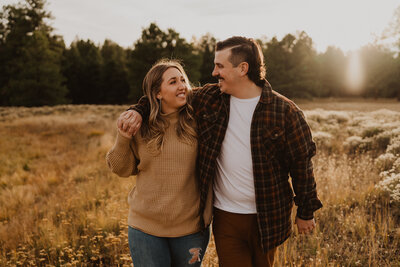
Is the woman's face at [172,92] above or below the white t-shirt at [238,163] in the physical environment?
above

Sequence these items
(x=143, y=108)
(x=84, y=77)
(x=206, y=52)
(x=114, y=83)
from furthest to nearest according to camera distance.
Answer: (x=84, y=77) → (x=206, y=52) → (x=114, y=83) → (x=143, y=108)

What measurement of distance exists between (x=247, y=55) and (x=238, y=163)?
3.30ft

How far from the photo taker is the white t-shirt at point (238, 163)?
262 cm

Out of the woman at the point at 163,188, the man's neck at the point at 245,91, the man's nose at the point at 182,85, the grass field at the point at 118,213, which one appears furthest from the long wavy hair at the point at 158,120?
the grass field at the point at 118,213

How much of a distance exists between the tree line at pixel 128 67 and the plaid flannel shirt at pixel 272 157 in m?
36.7

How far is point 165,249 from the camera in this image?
2.52 m

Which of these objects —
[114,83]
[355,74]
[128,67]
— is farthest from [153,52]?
[355,74]

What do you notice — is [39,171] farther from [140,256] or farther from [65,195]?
[140,256]

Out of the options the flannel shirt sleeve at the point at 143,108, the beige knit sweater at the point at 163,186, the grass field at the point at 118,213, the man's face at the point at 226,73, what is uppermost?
the man's face at the point at 226,73

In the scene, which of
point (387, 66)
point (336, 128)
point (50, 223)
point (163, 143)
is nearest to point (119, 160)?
point (163, 143)

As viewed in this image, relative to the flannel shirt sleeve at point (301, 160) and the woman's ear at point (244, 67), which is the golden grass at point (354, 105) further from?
the woman's ear at point (244, 67)

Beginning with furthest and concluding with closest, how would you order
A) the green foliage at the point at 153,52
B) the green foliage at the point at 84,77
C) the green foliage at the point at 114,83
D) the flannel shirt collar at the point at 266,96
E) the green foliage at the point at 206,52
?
the green foliage at the point at 84,77
the green foliage at the point at 114,83
the green foliage at the point at 206,52
the green foliage at the point at 153,52
the flannel shirt collar at the point at 266,96

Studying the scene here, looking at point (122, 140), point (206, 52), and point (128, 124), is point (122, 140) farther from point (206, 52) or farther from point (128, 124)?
point (206, 52)

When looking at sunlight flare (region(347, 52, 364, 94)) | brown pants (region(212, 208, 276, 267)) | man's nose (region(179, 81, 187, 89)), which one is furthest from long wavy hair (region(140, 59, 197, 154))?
sunlight flare (region(347, 52, 364, 94))
